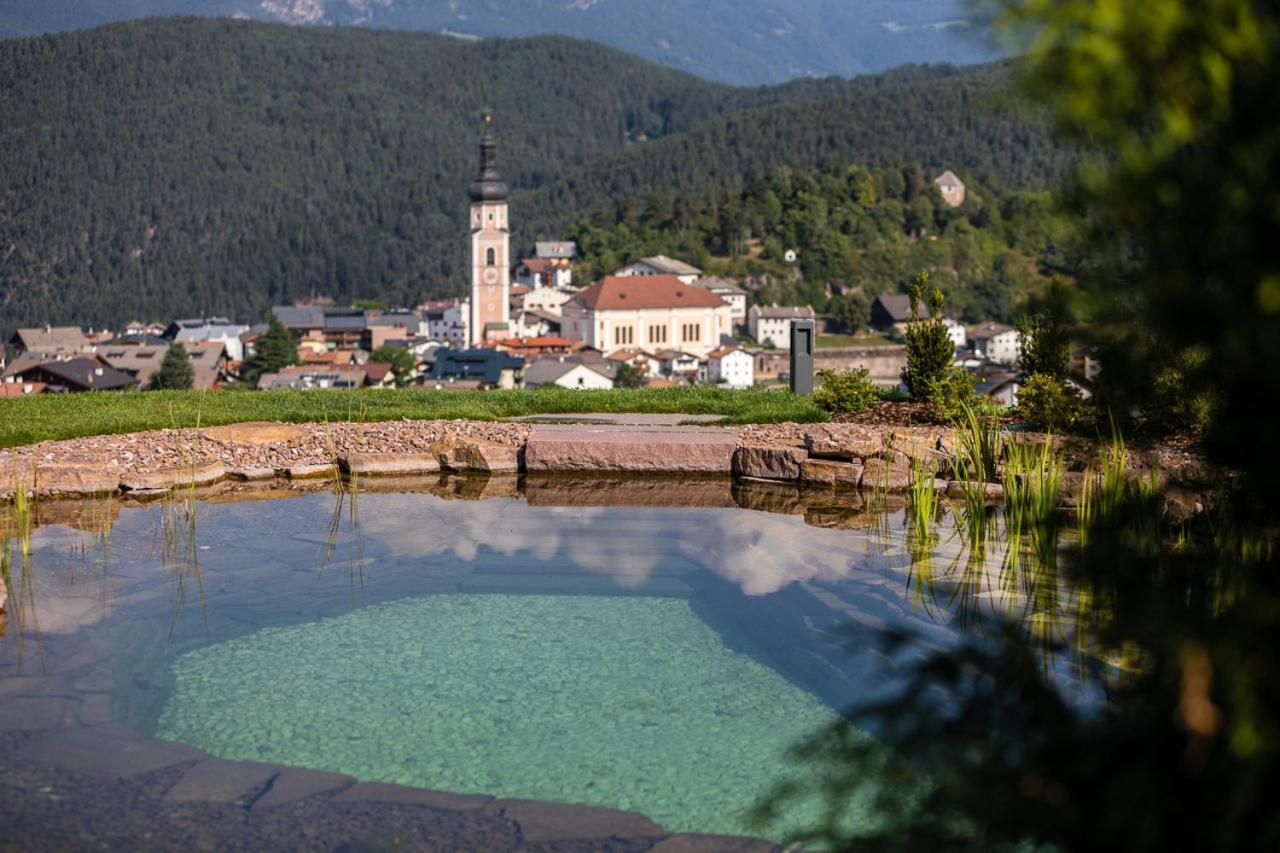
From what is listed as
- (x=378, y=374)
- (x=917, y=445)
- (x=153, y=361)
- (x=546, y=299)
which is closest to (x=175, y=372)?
(x=378, y=374)

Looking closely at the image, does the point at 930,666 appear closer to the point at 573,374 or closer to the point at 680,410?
the point at 680,410

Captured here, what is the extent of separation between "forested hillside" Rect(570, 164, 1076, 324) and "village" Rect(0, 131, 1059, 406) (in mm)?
2245

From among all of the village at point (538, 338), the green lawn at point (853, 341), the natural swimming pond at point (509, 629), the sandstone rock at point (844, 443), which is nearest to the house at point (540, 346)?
the village at point (538, 338)

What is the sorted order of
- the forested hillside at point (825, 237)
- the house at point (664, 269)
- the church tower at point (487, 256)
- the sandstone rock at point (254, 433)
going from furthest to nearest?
the forested hillside at point (825, 237)
the church tower at point (487, 256)
the house at point (664, 269)
the sandstone rock at point (254, 433)

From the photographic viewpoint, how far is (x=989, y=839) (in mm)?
2096

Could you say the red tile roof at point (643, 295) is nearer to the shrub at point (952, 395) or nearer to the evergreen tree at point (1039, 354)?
the shrub at point (952, 395)

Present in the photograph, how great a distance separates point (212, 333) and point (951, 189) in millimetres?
62341

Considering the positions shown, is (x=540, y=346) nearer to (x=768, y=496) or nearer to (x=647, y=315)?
(x=647, y=315)

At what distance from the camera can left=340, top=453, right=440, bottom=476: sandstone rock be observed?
30.1 feet

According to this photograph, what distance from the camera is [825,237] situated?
103688 mm

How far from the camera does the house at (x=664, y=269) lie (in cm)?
9781

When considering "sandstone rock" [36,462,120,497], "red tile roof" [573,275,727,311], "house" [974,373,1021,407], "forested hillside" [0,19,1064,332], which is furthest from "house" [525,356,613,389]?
"forested hillside" [0,19,1064,332]

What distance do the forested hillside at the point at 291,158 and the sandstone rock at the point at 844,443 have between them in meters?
105

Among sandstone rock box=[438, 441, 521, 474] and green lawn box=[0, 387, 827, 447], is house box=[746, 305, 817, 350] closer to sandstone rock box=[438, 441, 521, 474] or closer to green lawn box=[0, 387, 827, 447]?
green lawn box=[0, 387, 827, 447]
